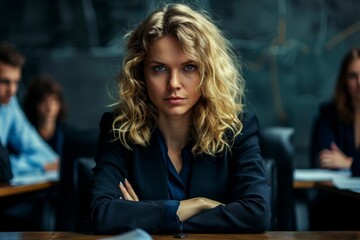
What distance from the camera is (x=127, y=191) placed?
7.01 ft

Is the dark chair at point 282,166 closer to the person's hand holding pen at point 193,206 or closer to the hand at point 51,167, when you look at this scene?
the person's hand holding pen at point 193,206

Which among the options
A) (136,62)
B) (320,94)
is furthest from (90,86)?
(136,62)

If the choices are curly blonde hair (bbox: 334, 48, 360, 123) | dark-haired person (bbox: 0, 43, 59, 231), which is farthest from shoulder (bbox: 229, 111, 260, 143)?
curly blonde hair (bbox: 334, 48, 360, 123)

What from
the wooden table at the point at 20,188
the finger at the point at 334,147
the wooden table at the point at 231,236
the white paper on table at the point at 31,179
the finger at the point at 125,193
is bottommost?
the wooden table at the point at 231,236

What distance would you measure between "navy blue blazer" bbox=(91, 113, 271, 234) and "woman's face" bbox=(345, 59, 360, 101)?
198 centimetres

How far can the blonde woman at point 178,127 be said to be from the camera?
6.86 feet

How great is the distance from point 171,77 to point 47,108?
121 inches

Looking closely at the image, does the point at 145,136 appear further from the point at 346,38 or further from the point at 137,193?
the point at 346,38

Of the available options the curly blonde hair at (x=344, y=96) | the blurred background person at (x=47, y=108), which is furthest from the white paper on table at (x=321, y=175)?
the blurred background person at (x=47, y=108)

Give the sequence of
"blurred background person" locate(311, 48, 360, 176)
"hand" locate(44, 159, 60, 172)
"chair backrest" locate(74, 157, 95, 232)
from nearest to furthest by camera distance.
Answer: "chair backrest" locate(74, 157, 95, 232) < "hand" locate(44, 159, 60, 172) < "blurred background person" locate(311, 48, 360, 176)

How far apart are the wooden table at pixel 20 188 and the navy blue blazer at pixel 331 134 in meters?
1.74

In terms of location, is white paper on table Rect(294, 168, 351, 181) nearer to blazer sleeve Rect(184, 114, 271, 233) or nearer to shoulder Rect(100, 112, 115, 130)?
blazer sleeve Rect(184, 114, 271, 233)

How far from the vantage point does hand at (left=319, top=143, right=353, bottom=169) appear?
12.0 feet

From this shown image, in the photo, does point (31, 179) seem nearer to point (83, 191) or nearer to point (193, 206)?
point (83, 191)
